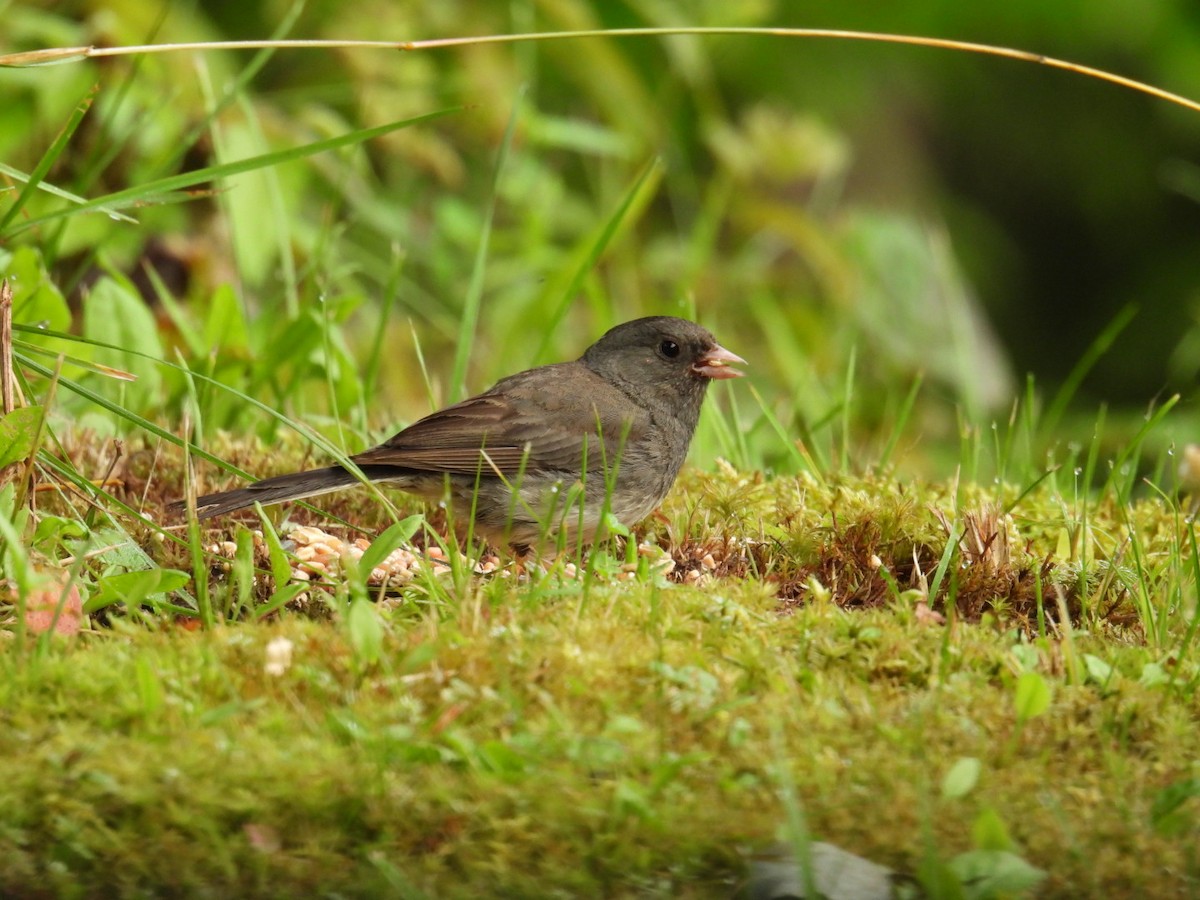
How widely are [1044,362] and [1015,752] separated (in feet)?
24.3

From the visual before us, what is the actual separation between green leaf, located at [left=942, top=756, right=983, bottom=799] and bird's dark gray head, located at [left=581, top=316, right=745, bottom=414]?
259 centimetres

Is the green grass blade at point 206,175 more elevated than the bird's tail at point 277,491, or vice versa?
the green grass blade at point 206,175

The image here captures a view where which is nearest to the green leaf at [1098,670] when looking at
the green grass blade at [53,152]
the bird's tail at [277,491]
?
the bird's tail at [277,491]

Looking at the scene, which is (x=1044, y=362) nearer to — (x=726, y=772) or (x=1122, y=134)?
(x=1122, y=134)

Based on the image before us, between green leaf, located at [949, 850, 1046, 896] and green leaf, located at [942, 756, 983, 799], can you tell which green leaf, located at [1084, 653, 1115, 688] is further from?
green leaf, located at [949, 850, 1046, 896]

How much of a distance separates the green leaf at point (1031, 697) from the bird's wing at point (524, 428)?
1800 mm

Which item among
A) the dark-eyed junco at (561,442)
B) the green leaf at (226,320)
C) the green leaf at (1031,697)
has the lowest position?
the dark-eyed junco at (561,442)

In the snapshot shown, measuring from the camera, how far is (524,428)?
4.30 metres

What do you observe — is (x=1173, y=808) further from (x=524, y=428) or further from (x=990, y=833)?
(x=524, y=428)

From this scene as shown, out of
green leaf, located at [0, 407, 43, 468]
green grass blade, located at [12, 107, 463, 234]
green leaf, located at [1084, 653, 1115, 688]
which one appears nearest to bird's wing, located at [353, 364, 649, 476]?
green grass blade, located at [12, 107, 463, 234]

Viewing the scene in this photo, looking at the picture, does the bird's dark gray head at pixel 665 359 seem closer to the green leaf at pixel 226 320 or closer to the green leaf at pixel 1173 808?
the green leaf at pixel 226 320

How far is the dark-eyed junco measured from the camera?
3.74 metres

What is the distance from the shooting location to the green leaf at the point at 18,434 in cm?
288

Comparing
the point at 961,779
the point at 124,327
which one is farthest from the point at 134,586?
the point at 124,327
